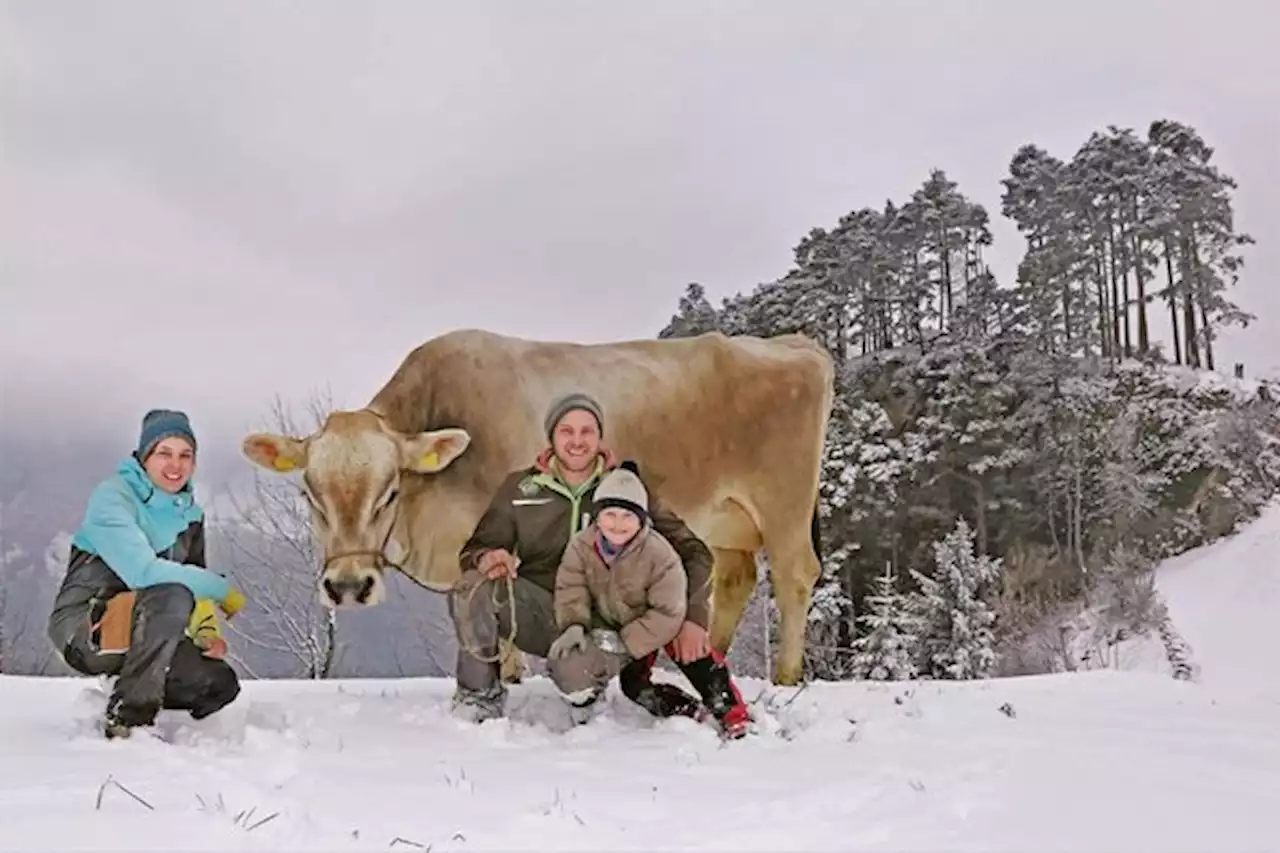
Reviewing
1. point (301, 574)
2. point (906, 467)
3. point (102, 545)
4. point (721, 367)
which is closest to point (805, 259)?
point (906, 467)

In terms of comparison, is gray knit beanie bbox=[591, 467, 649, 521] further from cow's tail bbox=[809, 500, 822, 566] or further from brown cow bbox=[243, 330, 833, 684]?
cow's tail bbox=[809, 500, 822, 566]

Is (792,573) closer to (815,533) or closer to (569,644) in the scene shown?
(815,533)

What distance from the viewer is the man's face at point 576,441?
15.5 ft

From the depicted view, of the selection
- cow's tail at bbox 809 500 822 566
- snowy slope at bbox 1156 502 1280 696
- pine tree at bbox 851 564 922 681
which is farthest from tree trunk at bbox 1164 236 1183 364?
cow's tail at bbox 809 500 822 566

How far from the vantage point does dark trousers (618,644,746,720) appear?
164 inches

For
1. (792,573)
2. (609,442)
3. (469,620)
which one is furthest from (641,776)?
(792,573)

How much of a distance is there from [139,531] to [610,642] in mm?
1827

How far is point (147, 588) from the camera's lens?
12.9 ft

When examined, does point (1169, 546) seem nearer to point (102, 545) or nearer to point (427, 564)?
point (427, 564)

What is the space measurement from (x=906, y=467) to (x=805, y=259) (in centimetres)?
810

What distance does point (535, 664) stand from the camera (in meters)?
10.5

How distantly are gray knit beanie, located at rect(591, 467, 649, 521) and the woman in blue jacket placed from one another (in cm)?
150

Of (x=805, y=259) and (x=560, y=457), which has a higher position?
(x=805, y=259)

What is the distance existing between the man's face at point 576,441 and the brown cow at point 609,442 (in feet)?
2.31
